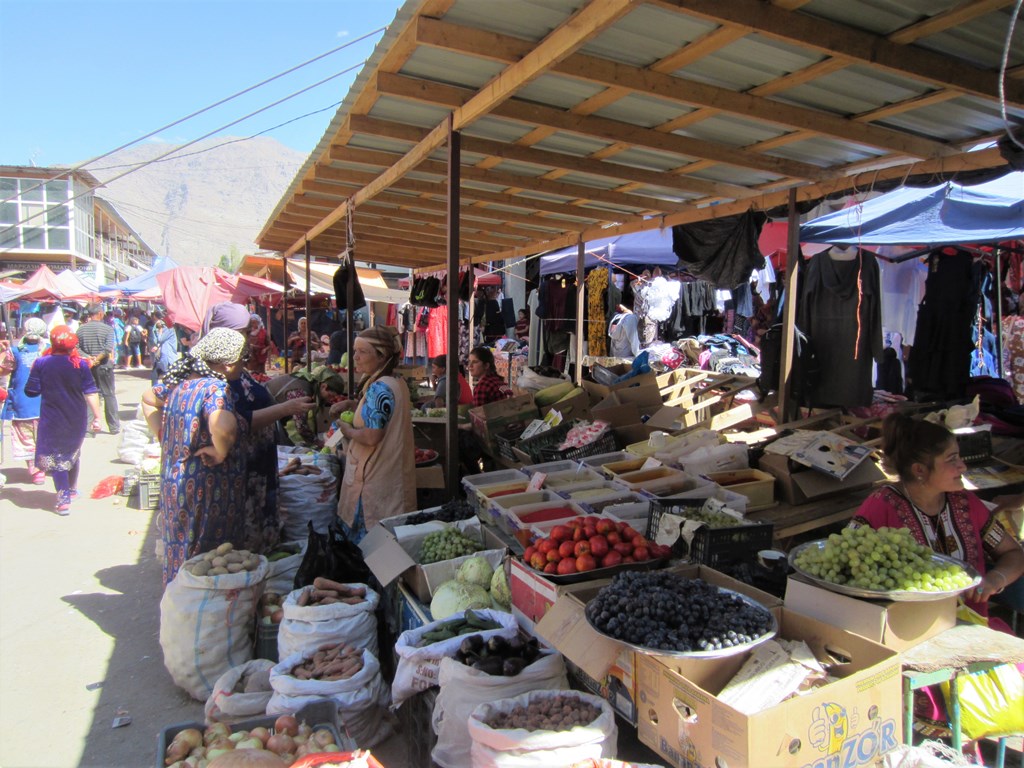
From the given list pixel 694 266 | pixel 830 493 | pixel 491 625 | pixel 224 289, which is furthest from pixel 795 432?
pixel 224 289

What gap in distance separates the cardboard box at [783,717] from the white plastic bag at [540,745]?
20cm

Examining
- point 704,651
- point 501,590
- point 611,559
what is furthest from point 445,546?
point 704,651

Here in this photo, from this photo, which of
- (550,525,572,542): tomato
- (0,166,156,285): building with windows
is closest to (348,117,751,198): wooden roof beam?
(550,525,572,542): tomato

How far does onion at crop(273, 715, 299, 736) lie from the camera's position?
257cm

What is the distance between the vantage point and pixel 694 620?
2385mm

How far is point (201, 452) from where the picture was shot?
3.81m

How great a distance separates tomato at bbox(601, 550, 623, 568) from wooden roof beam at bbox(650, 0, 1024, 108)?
93.5 inches

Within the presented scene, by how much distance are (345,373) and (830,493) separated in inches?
284

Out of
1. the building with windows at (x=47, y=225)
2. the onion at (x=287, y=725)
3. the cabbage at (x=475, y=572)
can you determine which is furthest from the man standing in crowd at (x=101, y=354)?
the building with windows at (x=47, y=225)

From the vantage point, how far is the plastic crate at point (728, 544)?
10.6 feet

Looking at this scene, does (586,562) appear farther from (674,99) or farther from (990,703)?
(674,99)

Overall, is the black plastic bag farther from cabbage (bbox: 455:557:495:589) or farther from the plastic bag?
the plastic bag

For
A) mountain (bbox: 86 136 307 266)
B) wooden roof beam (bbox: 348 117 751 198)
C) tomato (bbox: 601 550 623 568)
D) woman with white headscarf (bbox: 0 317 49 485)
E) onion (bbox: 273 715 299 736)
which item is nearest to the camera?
onion (bbox: 273 715 299 736)

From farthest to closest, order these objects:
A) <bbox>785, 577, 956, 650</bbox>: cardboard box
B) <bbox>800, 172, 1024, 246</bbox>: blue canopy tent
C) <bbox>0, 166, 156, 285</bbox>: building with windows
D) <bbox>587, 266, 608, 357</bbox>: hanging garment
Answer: <bbox>0, 166, 156, 285</bbox>: building with windows < <bbox>587, 266, 608, 357</bbox>: hanging garment < <bbox>800, 172, 1024, 246</bbox>: blue canopy tent < <bbox>785, 577, 956, 650</bbox>: cardboard box
